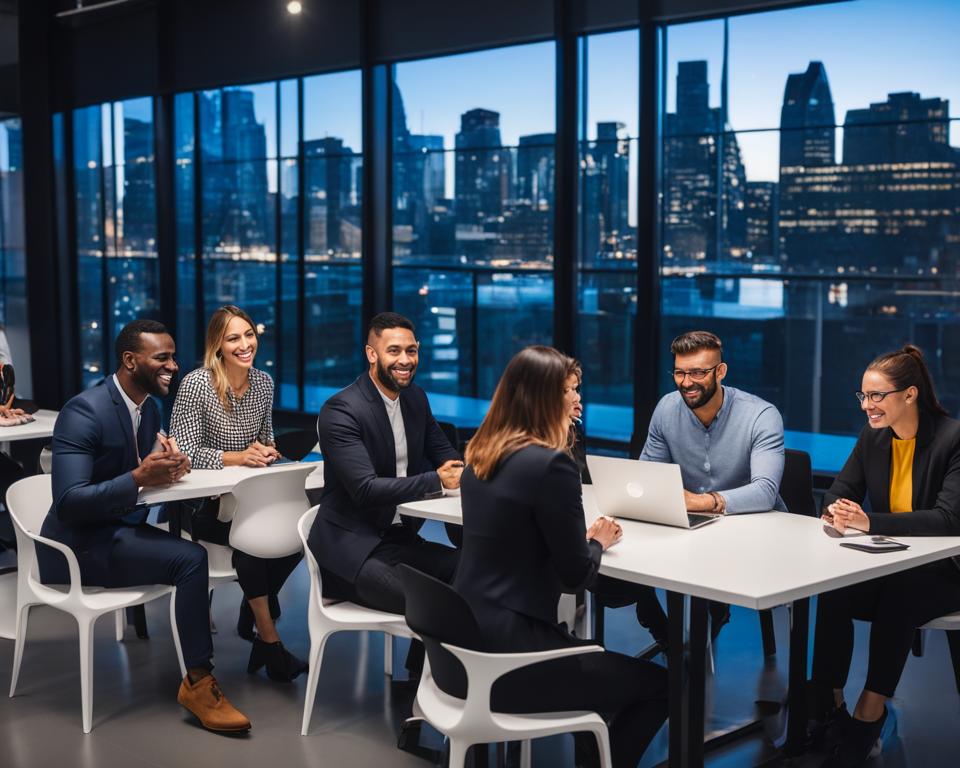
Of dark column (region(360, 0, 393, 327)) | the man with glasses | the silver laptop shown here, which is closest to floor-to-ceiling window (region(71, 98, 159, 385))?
dark column (region(360, 0, 393, 327))

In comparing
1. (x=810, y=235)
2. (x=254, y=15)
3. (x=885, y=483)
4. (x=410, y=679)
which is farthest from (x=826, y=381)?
(x=254, y=15)

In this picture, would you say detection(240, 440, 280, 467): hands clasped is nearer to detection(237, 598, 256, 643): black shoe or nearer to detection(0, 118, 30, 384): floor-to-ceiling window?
detection(237, 598, 256, 643): black shoe

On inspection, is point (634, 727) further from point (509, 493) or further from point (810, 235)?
point (810, 235)

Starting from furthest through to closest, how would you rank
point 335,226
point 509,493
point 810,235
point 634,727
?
1. point 335,226
2. point 810,235
3. point 634,727
4. point 509,493

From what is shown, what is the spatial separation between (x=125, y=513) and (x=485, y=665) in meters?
1.76

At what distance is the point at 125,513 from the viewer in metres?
3.75

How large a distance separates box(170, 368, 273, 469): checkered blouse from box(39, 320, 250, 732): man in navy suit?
26.6 inches

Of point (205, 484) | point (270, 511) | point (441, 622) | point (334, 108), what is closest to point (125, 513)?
point (205, 484)

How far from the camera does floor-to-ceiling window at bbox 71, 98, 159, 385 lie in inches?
396

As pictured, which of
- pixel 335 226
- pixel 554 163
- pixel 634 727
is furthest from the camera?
pixel 335 226

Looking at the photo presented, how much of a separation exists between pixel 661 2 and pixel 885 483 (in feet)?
13.3

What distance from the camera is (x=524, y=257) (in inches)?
299

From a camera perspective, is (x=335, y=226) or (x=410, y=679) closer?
(x=410, y=679)

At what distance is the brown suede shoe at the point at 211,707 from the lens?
3.67m
